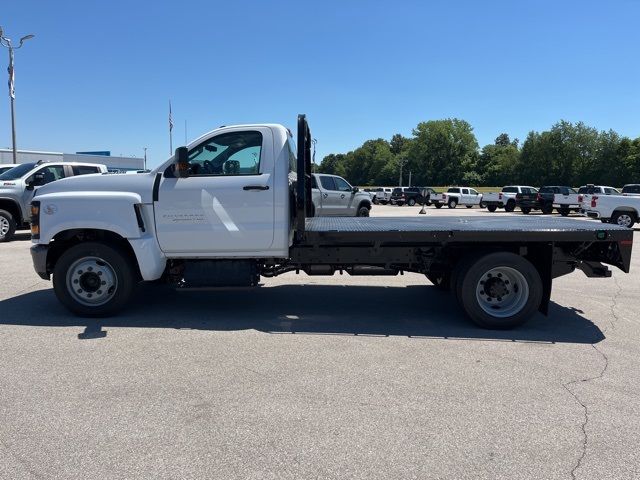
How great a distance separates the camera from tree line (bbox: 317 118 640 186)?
82.8m

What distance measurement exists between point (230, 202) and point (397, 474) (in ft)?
11.9

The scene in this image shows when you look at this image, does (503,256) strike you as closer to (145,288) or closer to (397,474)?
(397,474)

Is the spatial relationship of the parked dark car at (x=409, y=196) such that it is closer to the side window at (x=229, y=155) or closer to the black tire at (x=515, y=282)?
the black tire at (x=515, y=282)

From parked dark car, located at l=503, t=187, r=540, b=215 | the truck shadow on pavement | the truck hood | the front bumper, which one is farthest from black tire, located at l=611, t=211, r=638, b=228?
the front bumper

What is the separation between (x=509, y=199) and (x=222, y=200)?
31.8 metres

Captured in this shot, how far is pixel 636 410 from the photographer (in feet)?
12.0

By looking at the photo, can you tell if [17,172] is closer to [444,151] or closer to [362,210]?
[362,210]

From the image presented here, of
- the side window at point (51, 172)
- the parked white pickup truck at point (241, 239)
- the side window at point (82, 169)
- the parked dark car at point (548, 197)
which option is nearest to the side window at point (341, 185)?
the side window at point (82, 169)

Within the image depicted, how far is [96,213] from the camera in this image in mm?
5586

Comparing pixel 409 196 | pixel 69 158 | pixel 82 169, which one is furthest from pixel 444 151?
Result: pixel 82 169

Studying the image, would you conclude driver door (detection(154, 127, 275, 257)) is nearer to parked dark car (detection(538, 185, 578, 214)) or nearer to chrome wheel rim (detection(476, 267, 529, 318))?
chrome wheel rim (detection(476, 267, 529, 318))

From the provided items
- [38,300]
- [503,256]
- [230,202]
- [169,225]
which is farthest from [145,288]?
[503,256]

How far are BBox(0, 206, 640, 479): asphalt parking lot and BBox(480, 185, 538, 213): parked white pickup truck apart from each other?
90.4ft

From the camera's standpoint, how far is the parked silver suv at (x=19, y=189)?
12.8 m
